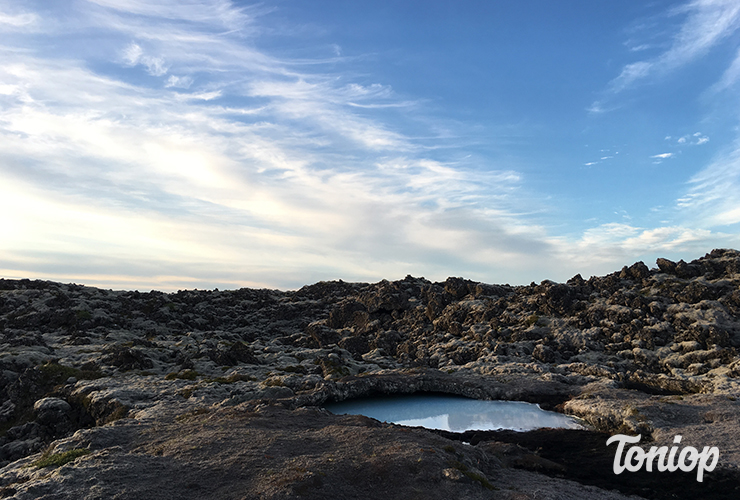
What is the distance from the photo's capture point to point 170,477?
2639 cm

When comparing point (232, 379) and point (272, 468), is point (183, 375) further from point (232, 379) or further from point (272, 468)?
point (272, 468)

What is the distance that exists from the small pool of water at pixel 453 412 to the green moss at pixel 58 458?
87.8 ft

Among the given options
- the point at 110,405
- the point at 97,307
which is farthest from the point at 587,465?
the point at 97,307

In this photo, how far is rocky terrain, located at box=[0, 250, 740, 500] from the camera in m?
27.8

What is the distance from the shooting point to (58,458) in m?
28.2

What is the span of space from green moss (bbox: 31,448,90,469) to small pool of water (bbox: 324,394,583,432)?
26764 millimetres

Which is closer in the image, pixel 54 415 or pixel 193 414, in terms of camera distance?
pixel 193 414

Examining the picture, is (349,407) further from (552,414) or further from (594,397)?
(594,397)

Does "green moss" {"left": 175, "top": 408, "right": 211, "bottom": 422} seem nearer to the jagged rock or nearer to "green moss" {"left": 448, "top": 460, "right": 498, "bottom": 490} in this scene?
the jagged rock

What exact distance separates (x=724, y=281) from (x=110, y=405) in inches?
3776

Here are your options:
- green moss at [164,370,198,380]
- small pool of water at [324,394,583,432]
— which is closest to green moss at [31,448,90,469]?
small pool of water at [324,394,583,432]

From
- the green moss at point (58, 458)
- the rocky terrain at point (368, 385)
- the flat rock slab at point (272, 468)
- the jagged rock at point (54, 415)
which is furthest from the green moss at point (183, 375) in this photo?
the green moss at point (58, 458)

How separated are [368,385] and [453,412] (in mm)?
12577

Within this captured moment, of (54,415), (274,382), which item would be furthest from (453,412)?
(54,415)
